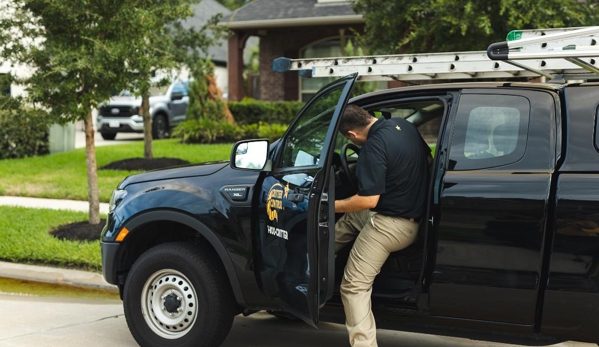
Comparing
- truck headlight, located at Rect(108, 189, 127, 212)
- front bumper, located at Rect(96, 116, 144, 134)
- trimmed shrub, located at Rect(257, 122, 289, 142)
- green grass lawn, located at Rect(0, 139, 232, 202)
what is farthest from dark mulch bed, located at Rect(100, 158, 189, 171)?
truck headlight, located at Rect(108, 189, 127, 212)

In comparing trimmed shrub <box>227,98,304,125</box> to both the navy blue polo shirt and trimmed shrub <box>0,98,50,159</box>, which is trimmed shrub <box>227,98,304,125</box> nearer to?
trimmed shrub <box>0,98,50,159</box>

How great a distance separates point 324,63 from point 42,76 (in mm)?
4545

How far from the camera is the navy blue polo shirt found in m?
4.77

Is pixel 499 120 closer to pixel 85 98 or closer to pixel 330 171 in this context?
pixel 330 171

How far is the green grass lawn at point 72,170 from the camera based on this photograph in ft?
41.5

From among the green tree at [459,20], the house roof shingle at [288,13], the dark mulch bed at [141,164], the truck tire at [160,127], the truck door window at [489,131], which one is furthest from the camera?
the truck tire at [160,127]

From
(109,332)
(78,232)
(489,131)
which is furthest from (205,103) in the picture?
(489,131)

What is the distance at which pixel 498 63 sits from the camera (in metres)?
5.29

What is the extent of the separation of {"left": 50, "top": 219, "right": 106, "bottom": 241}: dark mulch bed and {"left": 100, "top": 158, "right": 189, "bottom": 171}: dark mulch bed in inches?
211

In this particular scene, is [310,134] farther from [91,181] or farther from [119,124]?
[119,124]

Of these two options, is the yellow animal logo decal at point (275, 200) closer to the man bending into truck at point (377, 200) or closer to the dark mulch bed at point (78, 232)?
the man bending into truck at point (377, 200)

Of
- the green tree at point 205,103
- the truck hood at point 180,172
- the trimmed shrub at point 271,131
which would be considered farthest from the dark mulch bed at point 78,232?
the green tree at point 205,103

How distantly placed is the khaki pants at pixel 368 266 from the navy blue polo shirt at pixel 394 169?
86mm

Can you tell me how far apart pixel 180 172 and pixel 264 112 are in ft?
53.1
